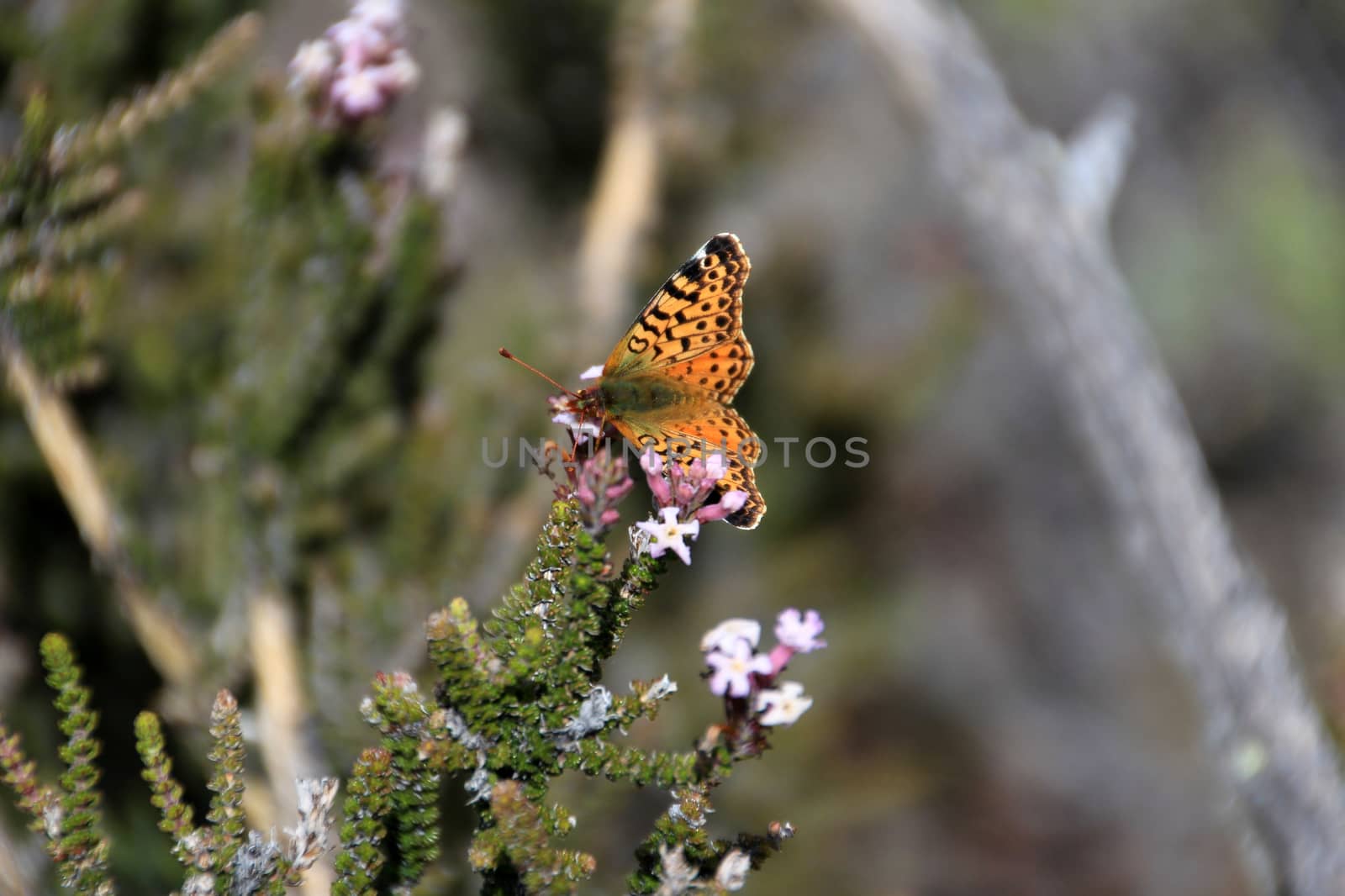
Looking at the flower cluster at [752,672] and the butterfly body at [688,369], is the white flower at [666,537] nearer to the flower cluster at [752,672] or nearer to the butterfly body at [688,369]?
the flower cluster at [752,672]

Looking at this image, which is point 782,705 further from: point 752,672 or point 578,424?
point 578,424

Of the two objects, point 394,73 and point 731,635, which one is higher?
point 394,73

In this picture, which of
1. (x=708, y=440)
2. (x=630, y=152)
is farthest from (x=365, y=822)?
(x=630, y=152)

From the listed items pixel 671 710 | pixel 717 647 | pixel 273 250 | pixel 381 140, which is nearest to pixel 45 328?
pixel 273 250

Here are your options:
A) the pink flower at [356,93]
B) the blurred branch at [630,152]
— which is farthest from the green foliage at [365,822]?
the blurred branch at [630,152]

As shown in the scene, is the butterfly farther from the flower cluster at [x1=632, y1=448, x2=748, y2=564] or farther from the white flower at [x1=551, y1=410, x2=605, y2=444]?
the flower cluster at [x1=632, y1=448, x2=748, y2=564]

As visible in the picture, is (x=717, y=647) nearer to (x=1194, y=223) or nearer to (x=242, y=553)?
(x=242, y=553)

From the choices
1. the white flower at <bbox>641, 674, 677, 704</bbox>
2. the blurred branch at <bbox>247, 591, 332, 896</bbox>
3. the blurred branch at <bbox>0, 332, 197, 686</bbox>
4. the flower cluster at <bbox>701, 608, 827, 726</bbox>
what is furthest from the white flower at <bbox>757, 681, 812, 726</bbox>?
the blurred branch at <bbox>0, 332, 197, 686</bbox>
